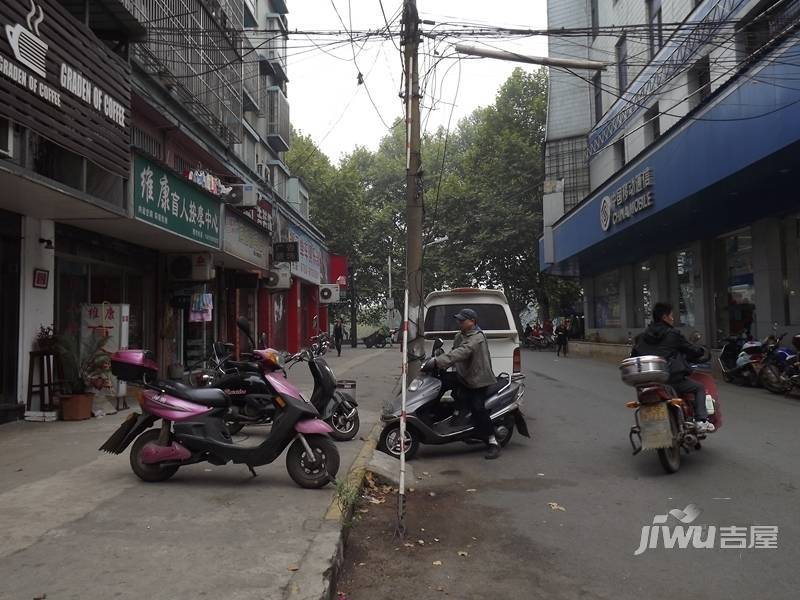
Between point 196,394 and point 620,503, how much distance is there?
3.76 metres

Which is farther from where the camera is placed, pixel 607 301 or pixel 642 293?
pixel 607 301

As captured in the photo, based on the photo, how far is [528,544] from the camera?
4.41 m

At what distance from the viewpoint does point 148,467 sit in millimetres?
5480

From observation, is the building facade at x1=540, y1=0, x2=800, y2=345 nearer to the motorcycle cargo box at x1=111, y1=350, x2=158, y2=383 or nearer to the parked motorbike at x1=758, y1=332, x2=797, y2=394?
the parked motorbike at x1=758, y1=332, x2=797, y2=394

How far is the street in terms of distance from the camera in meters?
3.72

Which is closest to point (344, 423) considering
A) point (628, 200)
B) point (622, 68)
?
point (628, 200)

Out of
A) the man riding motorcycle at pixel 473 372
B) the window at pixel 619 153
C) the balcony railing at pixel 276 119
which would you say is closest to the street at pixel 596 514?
the man riding motorcycle at pixel 473 372

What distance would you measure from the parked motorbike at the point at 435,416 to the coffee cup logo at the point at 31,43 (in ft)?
18.3

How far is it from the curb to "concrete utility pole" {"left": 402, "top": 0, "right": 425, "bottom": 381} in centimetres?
534

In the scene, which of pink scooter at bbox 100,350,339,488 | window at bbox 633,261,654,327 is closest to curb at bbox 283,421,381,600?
pink scooter at bbox 100,350,339,488

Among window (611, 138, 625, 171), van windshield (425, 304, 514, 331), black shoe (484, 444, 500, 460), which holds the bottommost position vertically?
black shoe (484, 444, 500, 460)

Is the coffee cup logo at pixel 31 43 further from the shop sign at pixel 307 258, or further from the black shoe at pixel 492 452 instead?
the shop sign at pixel 307 258

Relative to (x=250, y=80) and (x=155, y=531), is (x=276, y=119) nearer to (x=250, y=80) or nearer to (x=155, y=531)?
(x=250, y=80)

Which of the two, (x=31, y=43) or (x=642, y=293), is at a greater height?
(x=31, y=43)
